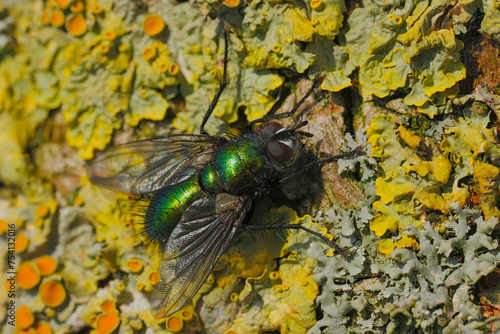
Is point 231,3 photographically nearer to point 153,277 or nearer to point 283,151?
point 283,151

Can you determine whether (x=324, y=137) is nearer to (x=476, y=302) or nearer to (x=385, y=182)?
(x=385, y=182)

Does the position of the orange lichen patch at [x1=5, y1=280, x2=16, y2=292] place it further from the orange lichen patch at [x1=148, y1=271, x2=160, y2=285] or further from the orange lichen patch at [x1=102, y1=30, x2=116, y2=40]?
the orange lichen patch at [x1=102, y1=30, x2=116, y2=40]

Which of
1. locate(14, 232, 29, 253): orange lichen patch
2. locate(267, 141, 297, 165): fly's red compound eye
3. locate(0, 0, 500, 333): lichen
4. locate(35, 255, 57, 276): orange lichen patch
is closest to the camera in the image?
locate(0, 0, 500, 333): lichen

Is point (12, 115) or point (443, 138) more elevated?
point (443, 138)

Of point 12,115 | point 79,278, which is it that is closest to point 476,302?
point 79,278

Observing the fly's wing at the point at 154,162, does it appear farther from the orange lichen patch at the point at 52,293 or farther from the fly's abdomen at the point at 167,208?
the orange lichen patch at the point at 52,293

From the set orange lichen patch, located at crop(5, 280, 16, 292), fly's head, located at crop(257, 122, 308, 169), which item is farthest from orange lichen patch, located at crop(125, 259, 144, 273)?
fly's head, located at crop(257, 122, 308, 169)

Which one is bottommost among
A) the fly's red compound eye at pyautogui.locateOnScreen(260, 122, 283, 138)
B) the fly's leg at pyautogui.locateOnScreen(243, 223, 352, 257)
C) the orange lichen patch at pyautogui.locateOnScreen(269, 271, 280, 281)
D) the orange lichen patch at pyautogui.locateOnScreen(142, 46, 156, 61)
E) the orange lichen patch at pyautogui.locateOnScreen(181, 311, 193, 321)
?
the orange lichen patch at pyautogui.locateOnScreen(181, 311, 193, 321)
